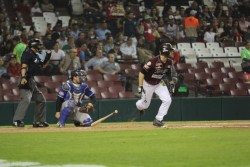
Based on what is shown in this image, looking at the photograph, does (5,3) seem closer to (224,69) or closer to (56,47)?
(56,47)

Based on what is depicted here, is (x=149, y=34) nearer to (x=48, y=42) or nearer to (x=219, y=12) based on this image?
(x=48, y=42)

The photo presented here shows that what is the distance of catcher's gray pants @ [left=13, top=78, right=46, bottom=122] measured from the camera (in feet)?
51.9

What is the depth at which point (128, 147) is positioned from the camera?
429 inches

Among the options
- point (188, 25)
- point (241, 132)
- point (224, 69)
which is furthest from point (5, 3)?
point (241, 132)

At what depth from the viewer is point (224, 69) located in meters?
22.9

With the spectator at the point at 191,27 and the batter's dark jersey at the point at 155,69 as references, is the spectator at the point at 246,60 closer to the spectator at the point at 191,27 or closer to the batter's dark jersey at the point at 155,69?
the spectator at the point at 191,27

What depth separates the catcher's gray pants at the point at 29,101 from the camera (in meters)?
15.8

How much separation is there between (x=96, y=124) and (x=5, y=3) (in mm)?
8452

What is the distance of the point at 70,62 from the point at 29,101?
176 inches

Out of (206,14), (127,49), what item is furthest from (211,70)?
(206,14)

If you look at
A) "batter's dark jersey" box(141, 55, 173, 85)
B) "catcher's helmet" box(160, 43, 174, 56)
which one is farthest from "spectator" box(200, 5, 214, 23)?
"catcher's helmet" box(160, 43, 174, 56)

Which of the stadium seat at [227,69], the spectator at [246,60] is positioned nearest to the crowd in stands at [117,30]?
the stadium seat at [227,69]

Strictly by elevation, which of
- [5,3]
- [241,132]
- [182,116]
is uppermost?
[5,3]

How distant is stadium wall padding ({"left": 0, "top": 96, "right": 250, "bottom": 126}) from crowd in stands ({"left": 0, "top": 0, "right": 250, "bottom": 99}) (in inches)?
51.1
